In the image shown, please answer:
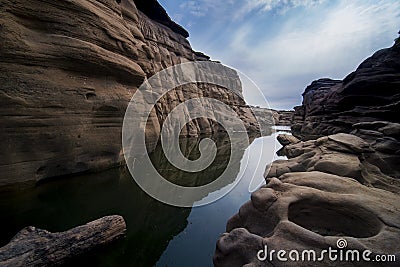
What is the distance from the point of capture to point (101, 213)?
233 inches

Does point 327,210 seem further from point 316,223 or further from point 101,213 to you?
point 101,213

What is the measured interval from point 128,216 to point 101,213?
796 millimetres

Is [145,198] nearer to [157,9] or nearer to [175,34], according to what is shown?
[157,9]

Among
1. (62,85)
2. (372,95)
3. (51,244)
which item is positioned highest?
(372,95)

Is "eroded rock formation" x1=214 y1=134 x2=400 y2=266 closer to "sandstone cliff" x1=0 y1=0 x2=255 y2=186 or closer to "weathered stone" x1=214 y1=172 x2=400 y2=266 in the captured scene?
"weathered stone" x1=214 y1=172 x2=400 y2=266

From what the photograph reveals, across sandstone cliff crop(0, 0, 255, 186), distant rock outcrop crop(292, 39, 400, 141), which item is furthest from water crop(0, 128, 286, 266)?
distant rock outcrop crop(292, 39, 400, 141)

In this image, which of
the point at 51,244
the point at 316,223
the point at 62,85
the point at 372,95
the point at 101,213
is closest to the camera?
the point at 51,244

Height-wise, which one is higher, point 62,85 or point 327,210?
point 62,85

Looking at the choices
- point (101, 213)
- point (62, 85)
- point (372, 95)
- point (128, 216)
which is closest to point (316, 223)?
point (128, 216)

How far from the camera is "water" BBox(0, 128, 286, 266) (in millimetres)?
4379

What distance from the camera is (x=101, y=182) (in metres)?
8.52

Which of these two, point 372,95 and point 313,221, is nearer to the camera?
point 313,221

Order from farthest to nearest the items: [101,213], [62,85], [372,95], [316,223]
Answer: [372,95] < [62,85] < [101,213] < [316,223]

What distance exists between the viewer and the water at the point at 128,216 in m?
4.38
